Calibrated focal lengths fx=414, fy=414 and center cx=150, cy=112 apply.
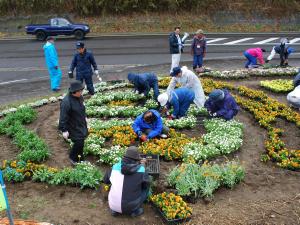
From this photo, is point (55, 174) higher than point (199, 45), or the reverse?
point (199, 45)

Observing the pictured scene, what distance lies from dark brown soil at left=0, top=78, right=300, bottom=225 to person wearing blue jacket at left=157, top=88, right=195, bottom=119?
237 cm

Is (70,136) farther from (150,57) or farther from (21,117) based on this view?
(150,57)

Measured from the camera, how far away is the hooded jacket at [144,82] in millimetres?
12408

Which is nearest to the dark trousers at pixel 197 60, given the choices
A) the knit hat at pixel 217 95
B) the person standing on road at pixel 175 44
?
the person standing on road at pixel 175 44

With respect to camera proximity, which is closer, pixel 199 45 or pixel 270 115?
pixel 270 115

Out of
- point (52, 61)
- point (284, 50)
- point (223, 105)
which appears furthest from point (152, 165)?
point (284, 50)

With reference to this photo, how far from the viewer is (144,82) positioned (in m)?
12.6

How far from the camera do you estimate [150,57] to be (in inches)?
846

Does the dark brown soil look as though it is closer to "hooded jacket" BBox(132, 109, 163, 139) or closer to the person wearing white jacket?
"hooded jacket" BBox(132, 109, 163, 139)

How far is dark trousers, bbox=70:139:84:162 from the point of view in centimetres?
917

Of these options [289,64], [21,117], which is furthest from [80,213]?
[289,64]

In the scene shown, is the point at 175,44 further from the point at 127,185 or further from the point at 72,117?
the point at 127,185

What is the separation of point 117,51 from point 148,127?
13.6 meters

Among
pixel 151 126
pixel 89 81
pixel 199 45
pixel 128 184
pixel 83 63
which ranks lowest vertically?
pixel 151 126
